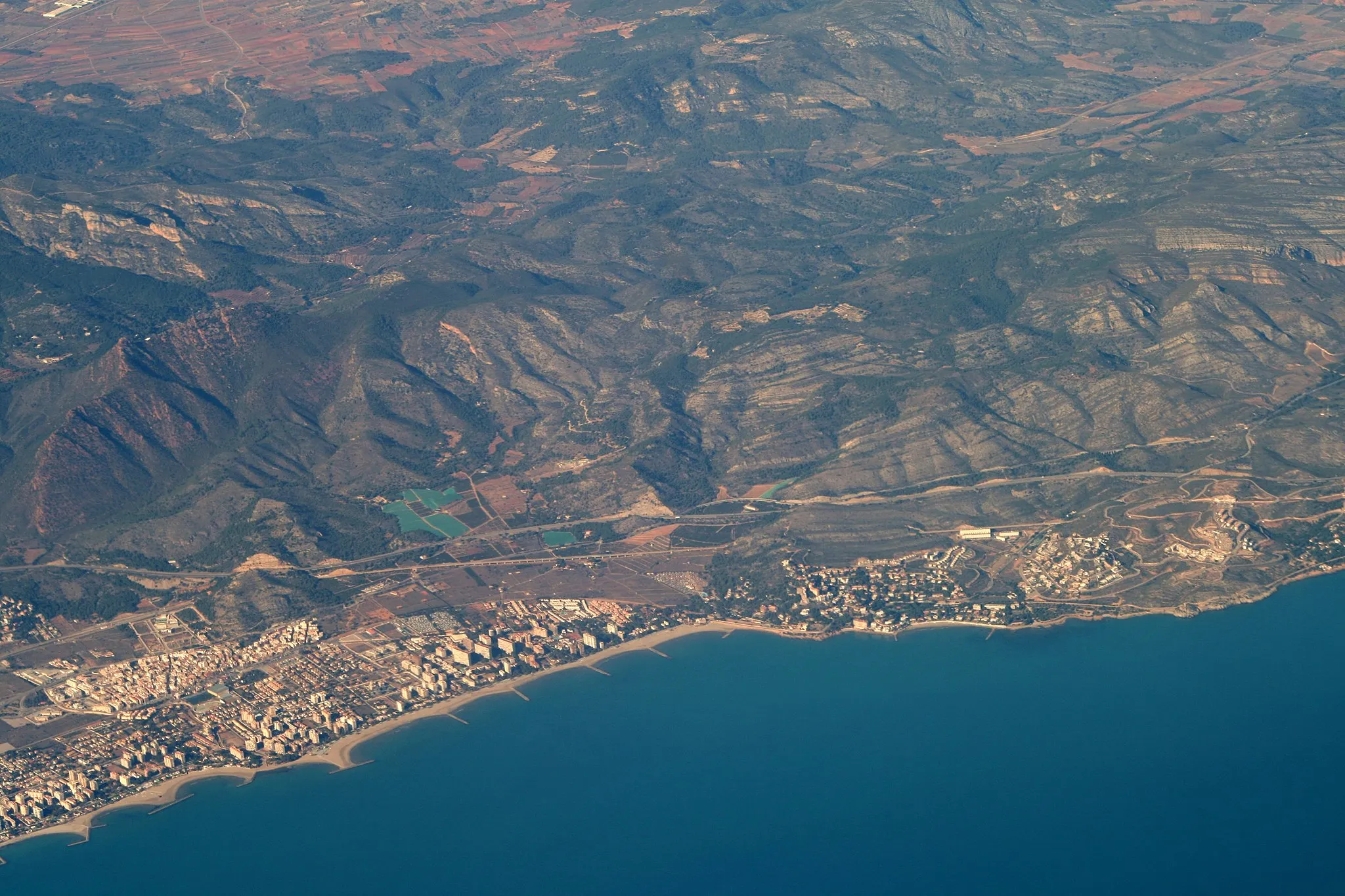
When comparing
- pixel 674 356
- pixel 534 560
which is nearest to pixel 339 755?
pixel 534 560

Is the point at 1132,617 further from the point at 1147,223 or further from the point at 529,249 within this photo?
the point at 529,249

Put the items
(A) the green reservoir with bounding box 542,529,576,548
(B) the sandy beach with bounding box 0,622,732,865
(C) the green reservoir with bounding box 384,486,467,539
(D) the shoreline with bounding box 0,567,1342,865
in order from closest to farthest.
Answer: (B) the sandy beach with bounding box 0,622,732,865, (D) the shoreline with bounding box 0,567,1342,865, (A) the green reservoir with bounding box 542,529,576,548, (C) the green reservoir with bounding box 384,486,467,539

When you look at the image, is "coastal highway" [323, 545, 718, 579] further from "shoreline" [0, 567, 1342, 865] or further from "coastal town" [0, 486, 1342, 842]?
"shoreline" [0, 567, 1342, 865]

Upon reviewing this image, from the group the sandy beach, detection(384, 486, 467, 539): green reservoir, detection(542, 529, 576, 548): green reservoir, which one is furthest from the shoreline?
detection(384, 486, 467, 539): green reservoir

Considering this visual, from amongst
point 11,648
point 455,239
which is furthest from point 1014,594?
point 455,239

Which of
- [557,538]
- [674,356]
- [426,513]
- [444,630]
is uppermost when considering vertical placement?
[674,356]

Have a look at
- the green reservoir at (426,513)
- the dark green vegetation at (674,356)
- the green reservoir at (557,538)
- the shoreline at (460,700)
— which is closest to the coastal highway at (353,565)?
the dark green vegetation at (674,356)

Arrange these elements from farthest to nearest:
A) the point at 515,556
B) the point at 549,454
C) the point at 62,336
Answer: the point at 62,336 < the point at 549,454 < the point at 515,556

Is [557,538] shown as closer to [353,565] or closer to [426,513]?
[426,513]
